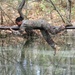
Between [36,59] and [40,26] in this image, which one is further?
[40,26]

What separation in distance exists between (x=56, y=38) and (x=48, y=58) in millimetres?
4650

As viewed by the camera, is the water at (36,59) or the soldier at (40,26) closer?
the water at (36,59)

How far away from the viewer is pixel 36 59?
10.3m

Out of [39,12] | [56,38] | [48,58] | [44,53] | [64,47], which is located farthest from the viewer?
[39,12]

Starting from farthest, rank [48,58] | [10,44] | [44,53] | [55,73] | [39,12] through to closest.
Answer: [39,12] → [10,44] → [44,53] → [48,58] → [55,73]

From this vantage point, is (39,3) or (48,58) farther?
(39,3)

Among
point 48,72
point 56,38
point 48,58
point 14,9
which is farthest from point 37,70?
point 14,9

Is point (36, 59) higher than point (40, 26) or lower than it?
lower

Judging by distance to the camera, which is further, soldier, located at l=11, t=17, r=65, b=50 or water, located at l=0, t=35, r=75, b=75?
soldier, located at l=11, t=17, r=65, b=50

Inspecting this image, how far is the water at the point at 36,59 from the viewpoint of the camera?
8734mm

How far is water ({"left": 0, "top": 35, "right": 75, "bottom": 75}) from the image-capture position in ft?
28.7

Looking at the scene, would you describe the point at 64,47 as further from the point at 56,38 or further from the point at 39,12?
the point at 39,12

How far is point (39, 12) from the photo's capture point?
20203mm

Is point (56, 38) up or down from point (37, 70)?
down
